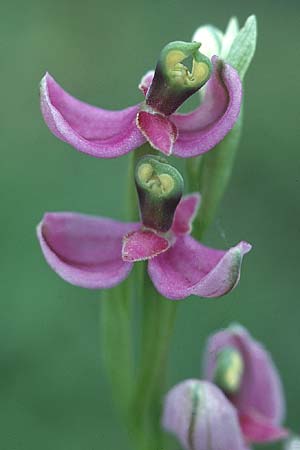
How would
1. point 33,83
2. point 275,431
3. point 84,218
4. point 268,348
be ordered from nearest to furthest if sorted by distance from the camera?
point 84,218
point 275,431
point 268,348
point 33,83

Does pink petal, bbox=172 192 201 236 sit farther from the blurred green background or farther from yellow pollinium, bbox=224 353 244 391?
the blurred green background

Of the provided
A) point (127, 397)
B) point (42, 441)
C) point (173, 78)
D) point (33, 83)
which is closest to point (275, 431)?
point (127, 397)

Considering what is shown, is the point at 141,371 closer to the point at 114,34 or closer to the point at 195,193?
the point at 195,193

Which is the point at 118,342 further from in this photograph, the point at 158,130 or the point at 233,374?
the point at 158,130

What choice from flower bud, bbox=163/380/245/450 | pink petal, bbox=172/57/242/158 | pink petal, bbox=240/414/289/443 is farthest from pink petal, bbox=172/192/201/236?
pink petal, bbox=240/414/289/443

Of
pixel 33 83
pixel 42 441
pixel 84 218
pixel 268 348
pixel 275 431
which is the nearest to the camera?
pixel 84 218

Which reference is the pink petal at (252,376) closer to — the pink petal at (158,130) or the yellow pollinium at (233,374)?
the yellow pollinium at (233,374)
